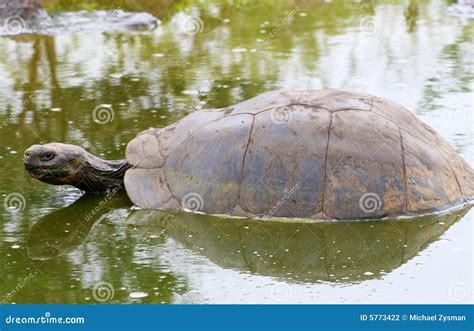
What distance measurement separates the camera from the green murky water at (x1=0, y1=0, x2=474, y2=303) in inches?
283

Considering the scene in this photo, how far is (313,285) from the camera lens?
709 centimetres

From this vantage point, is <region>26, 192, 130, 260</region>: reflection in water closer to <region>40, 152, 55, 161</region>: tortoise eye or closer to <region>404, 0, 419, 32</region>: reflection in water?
<region>40, 152, 55, 161</region>: tortoise eye

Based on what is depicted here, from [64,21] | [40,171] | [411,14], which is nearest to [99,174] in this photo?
[40,171]

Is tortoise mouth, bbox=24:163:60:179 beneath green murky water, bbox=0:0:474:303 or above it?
above

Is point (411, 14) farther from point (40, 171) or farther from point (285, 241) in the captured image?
point (285, 241)

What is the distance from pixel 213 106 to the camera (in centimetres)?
1133

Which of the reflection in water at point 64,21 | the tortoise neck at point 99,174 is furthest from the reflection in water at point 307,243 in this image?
the reflection in water at point 64,21

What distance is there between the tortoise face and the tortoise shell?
0.77m

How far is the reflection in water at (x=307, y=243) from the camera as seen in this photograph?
7402 mm

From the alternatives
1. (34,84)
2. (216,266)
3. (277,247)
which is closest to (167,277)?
(216,266)

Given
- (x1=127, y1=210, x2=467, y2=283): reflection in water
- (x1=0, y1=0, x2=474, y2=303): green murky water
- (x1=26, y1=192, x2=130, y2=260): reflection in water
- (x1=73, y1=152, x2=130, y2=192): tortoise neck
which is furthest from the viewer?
(x1=73, y1=152, x2=130, y2=192): tortoise neck

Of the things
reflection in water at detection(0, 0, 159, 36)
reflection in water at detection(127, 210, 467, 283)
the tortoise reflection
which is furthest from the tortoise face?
reflection in water at detection(0, 0, 159, 36)

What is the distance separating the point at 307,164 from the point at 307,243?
2.06 feet

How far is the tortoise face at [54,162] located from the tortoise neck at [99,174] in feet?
A: 0.23
